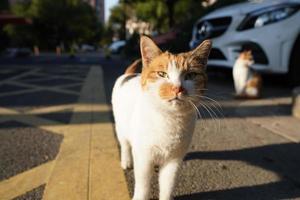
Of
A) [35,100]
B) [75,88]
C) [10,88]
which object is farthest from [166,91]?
[10,88]

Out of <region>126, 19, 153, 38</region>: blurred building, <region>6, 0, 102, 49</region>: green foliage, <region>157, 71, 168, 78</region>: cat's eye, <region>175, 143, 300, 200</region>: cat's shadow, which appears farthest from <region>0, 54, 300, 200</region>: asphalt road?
<region>6, 0, 102, 49</region>: green foliage

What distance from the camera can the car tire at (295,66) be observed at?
7616 mm

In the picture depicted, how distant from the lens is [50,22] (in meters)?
63.5

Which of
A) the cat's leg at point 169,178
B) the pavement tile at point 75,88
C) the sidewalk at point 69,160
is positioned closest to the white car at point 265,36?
the pavement tile at point 75,88

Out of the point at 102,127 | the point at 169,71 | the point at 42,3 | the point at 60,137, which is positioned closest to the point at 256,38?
the point at 102,127

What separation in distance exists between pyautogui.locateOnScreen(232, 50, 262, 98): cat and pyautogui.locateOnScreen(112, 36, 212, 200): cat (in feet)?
14.9

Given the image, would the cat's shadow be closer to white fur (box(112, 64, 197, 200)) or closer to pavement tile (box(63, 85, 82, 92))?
white fur (box(112, 64, 197, 200))

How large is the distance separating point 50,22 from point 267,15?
5909 cm

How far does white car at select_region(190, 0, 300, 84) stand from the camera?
7.58 meters

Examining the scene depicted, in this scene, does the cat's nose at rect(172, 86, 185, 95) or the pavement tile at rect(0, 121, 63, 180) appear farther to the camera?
the pavement tile at rect(0, 121, 63, 180)

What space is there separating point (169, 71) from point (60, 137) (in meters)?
2.51

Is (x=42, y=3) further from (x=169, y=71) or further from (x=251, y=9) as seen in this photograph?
(x=169, y=71)

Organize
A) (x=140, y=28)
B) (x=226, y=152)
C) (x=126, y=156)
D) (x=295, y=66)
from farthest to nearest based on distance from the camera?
(x=140, y=28)
(x=295, y=66)
(x=226, y=152)
(x=126, y=156)

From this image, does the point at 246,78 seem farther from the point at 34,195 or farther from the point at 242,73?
the point at 34,195
